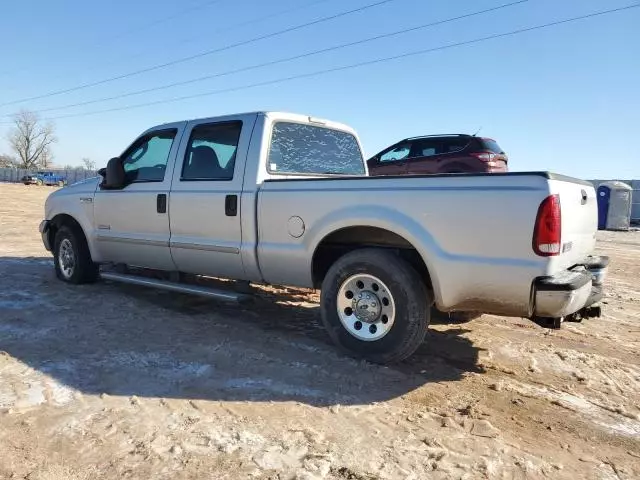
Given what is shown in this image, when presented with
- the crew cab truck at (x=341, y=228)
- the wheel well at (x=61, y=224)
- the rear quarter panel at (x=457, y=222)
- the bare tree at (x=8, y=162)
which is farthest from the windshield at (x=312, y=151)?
the bare tree at (x=8, y=162)

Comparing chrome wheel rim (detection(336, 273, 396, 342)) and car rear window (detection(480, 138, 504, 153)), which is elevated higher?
car rear window (detection(480, 138, 504, 153))

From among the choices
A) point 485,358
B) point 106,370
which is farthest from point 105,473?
point 485,358

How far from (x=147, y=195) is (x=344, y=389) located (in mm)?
3281

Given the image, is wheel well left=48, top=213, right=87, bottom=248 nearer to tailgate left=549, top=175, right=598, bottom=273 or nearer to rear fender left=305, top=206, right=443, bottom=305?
rear fender left=305, top=206, right=443, bottom=305

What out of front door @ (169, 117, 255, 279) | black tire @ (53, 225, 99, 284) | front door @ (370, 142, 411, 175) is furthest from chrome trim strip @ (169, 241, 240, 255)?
front door @ (370, 142, 411, 175)

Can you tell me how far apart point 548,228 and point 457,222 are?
1.88 feet

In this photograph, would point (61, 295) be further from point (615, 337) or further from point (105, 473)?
point (615, 337)

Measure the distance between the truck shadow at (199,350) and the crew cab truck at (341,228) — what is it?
32 cm

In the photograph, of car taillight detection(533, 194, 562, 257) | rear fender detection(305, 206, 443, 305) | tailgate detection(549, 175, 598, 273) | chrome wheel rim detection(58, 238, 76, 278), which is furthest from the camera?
chrome wheel rim detection(58, 238, 76, 278)

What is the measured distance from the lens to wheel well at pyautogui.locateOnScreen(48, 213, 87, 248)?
21.4 ft

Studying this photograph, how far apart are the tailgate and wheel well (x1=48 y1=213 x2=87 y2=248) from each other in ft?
17.9

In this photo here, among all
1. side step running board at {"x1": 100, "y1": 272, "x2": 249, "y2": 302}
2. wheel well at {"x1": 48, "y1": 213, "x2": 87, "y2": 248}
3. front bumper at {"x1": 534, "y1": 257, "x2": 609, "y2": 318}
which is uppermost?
wheel well at {"x1": 48, "y1": 213, "x2": 87, "y2": 248}

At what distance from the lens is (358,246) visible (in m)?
4.40

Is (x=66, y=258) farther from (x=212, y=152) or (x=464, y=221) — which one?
(x=464, y=221)
